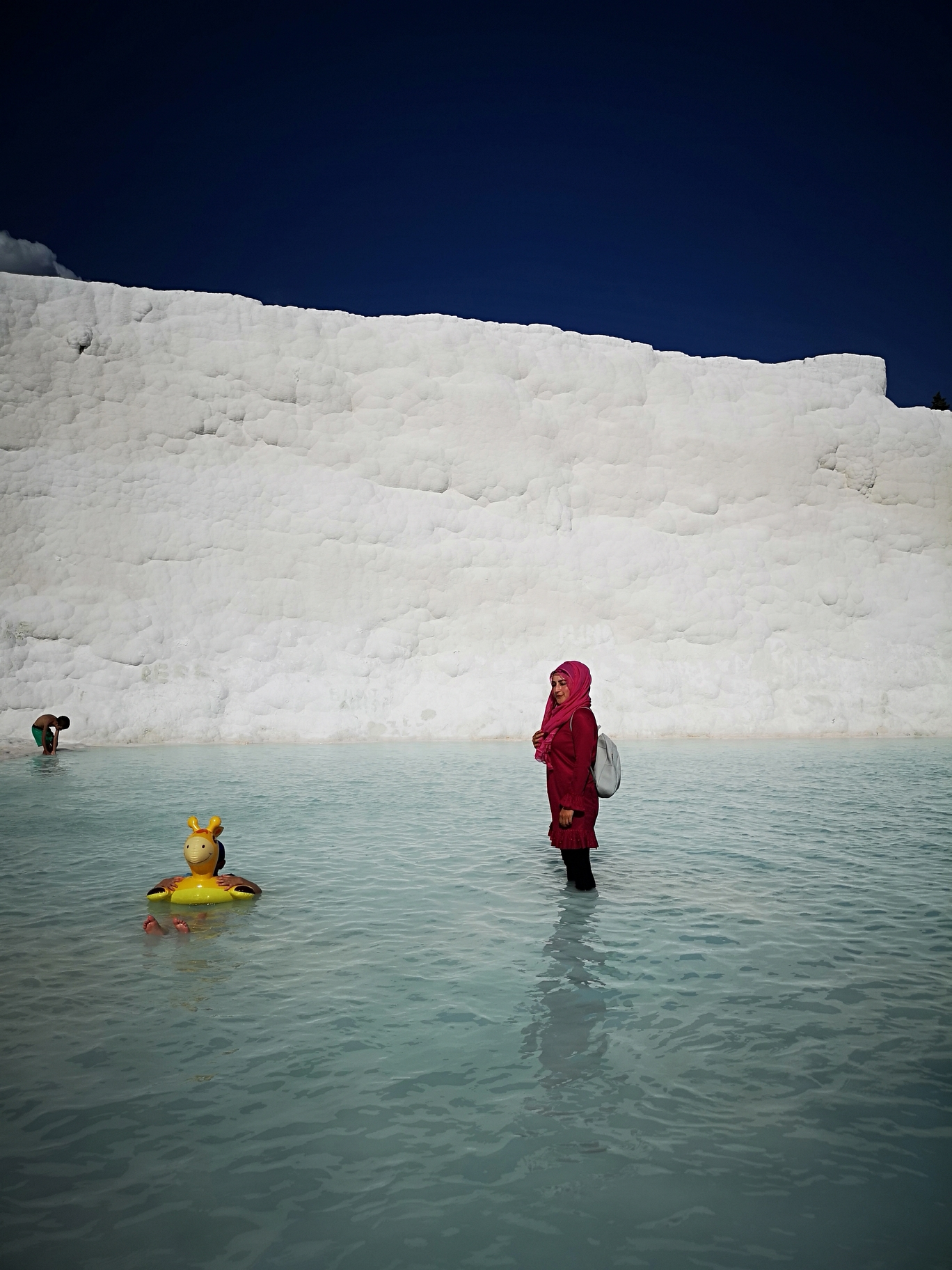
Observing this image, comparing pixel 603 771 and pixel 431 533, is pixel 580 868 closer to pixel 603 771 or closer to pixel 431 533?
pixel 603 771

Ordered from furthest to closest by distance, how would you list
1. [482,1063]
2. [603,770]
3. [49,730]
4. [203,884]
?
[49,730]
[603,770]
[203,884]
[482,1063]

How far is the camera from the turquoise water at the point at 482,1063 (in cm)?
277

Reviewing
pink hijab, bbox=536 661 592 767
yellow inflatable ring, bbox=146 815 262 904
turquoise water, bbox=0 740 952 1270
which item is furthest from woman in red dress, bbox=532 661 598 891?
yellow inflatable ring, bbox=146 815 262 904

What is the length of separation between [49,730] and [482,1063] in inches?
657

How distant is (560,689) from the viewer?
6.91m

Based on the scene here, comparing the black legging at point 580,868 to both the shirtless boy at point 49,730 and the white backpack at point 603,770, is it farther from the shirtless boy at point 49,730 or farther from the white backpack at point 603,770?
the shirtless boy at point 49,730

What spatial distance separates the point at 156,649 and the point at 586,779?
60.6ft

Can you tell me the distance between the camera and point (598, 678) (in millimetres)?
25109

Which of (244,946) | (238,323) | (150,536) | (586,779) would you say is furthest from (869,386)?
(244,946)

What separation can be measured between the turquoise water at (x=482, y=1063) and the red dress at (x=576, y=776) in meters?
0.47

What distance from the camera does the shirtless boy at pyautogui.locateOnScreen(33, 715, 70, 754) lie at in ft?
59.8

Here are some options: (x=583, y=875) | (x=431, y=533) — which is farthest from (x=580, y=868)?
(x=431, y=533)

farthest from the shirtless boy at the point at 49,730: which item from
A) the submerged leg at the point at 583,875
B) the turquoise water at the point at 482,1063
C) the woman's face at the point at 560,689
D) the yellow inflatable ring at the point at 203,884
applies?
the submerged leg at the point at 583,875

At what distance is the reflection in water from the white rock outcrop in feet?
58.0
